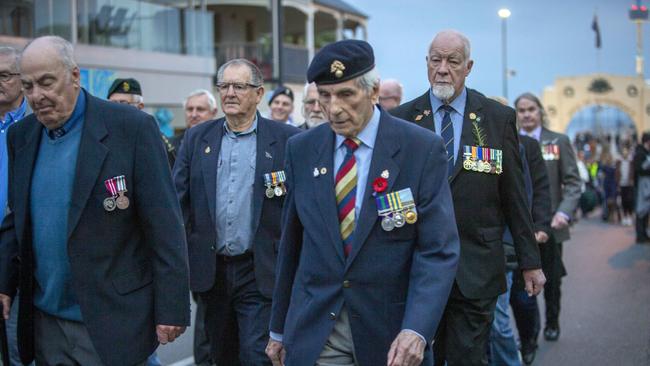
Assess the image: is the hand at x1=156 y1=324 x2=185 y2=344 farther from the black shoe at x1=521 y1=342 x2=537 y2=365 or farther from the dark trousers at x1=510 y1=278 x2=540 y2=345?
the black shoe at x1=521 y1=342 x2=537 y2=365

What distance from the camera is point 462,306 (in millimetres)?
4766

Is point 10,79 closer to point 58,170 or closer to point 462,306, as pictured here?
point 58,170

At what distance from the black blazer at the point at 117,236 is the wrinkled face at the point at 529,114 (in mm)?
5050

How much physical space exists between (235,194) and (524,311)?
3.03 m

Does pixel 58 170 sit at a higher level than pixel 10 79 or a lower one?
lower

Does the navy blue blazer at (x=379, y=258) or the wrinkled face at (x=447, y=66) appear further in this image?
the wrinkled face at (x=447, y=66)

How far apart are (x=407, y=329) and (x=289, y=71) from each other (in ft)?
107

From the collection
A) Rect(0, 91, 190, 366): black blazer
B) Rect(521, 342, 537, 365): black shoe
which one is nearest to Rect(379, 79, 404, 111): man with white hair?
Rect(521, 342, 537, 365): black shoe

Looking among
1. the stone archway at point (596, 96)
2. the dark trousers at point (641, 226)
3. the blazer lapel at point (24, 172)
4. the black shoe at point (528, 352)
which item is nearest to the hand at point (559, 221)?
the black shoe at point (528, 352)

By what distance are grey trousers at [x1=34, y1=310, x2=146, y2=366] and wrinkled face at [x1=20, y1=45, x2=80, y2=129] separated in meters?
0.93

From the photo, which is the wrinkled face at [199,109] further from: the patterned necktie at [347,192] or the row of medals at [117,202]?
the patterned necktie at [347,192]

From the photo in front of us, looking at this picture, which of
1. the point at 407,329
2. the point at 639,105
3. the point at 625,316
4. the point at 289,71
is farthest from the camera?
the point at 639,105

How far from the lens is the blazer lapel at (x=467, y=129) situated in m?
4.73

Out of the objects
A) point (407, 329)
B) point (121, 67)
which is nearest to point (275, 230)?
point (407, 329)
